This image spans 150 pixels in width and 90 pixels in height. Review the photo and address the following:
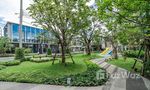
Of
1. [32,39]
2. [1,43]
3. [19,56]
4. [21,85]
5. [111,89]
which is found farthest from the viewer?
[32,39]

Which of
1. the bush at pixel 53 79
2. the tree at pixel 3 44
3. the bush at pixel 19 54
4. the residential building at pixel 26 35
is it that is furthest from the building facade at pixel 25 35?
the bush at pixel 53 79

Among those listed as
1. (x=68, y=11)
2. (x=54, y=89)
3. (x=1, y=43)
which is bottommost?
(x=54, y=89)

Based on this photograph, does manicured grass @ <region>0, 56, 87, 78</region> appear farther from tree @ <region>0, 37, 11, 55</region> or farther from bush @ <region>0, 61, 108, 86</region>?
tree @ <region>0, 37, 11, 55</region>

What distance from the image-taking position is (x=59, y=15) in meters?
12.1

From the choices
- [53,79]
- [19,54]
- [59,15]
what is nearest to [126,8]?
[53,79]

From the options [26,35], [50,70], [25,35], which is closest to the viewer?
[50,70]

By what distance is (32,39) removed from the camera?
4522 centimetres

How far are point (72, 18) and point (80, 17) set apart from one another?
2.61ft

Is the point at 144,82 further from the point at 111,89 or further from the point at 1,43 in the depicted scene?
the point at 1,43

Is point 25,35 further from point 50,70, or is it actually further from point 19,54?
point 50,70

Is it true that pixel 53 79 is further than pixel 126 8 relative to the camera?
Yes

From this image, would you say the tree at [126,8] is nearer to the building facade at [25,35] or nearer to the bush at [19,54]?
the bush at [19,54]

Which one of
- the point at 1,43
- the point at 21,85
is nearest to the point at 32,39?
the point at 1,43

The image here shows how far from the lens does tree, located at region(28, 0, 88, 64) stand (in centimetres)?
1197
